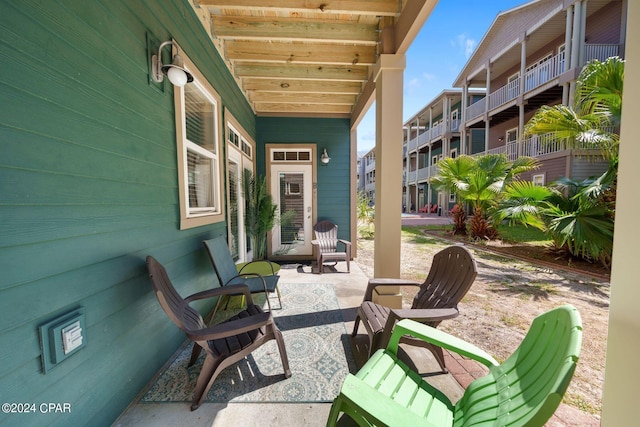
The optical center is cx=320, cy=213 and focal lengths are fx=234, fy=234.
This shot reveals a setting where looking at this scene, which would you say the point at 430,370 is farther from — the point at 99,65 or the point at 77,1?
the point at 77,1

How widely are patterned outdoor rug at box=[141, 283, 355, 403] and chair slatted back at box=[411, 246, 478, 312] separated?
2.72ft

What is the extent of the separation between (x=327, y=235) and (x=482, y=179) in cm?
470

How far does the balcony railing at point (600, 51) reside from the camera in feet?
24.4

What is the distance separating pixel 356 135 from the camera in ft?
17.8

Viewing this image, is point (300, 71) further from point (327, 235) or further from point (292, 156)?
point (327, 235)

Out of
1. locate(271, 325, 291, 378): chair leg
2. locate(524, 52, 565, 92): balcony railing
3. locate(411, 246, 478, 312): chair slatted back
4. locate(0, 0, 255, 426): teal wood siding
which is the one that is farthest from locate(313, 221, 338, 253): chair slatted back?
locate(524, 52, 565, 92): balcony railing

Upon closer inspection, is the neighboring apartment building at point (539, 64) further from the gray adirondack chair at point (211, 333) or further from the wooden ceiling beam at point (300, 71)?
the gray adirondack chair at point (211, 333)

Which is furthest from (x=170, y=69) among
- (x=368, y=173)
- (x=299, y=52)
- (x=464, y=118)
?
(x=368, y=173)

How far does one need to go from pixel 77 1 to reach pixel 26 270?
1.32 meters

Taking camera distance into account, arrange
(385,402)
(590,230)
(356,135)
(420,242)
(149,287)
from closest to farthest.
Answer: (385,402)
(149,287)
(590,230)
(356,135)
(420,242)

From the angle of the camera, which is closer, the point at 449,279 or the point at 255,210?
the point at 449,279

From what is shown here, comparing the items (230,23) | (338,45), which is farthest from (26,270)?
(338,45)

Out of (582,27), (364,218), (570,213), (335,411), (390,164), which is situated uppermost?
(582,27)

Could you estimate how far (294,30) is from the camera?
2.77 metres
